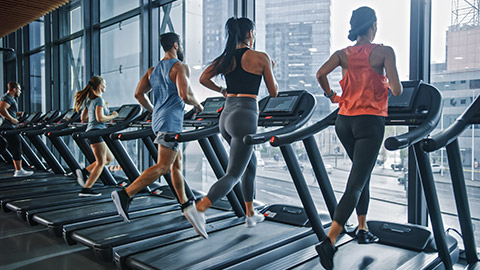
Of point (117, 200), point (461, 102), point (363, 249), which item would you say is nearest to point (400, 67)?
point (461, 102)

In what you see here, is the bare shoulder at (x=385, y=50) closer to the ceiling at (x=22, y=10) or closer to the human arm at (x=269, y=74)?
the human arm at (x=269, y=74)

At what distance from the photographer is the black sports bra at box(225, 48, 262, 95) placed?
2684 millimetres

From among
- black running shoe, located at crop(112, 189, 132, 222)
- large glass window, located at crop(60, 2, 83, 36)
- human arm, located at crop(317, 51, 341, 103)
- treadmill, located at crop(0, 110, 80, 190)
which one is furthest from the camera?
large glass window, located at crop(60, 2, 83, 36)

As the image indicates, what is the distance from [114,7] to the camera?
6.74 metres

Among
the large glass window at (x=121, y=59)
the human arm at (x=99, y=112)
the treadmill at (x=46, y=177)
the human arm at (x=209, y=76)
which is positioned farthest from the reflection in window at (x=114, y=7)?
the human arm at (x=209, y=76)

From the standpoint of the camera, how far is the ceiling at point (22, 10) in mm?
6215

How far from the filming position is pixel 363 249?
2.77 m

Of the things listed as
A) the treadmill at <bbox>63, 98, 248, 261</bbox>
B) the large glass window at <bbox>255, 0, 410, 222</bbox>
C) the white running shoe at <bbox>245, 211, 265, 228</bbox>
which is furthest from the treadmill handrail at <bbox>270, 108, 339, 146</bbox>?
the large glass window at <bbox>255, 0, 410, 222</bbox>

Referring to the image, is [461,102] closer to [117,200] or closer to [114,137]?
[117,200]

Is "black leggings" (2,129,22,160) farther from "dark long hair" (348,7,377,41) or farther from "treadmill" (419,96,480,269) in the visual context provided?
Answer: "treadmill" (419,96,480,269)

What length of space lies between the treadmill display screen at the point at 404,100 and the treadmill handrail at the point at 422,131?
105 mm

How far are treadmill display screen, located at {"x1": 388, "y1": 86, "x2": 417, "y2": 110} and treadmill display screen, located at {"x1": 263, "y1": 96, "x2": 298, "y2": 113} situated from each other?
0.74 meters

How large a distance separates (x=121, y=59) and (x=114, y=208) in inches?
138

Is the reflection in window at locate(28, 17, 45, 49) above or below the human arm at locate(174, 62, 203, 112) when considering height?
above
